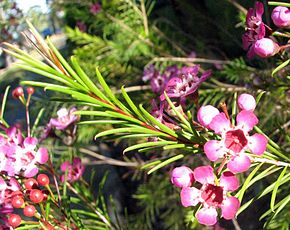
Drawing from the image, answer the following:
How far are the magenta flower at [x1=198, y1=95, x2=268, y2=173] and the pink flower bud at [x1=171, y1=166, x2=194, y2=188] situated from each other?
45 mm

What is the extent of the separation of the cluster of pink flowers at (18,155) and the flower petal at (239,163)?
283mm

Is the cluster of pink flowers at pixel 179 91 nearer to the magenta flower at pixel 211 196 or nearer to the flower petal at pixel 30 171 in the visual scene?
the magenta flower at pixel 211 196

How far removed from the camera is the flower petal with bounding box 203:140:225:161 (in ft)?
1.23

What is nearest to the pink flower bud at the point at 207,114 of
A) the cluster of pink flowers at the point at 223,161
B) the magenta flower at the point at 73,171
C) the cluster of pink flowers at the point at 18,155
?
the cluster of pink flowers at the point at 223,161

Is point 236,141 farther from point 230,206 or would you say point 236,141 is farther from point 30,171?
point 30,171

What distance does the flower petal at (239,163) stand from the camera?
0.37 m

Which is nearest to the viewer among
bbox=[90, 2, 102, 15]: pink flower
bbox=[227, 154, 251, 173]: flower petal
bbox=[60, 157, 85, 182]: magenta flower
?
bbox=[227, 154, 251, 173]: flower petal

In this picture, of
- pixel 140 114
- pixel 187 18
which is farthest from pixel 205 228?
pixel 187 18

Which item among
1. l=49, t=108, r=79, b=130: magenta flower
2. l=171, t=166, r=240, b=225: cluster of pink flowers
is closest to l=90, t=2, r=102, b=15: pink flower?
l=49, t=108, r=79, b=130: magenta flower

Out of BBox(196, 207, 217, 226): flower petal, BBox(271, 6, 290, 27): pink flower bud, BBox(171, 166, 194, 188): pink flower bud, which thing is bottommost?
BBox(196, 207, 217, 226): flower petal

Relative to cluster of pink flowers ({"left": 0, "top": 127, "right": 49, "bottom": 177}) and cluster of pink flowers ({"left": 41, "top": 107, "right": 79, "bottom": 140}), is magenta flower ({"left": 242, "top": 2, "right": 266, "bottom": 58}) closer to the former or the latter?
cluster of pink flowers ({"left": 0, "top": 127, "right": 49, "bottom": 177})

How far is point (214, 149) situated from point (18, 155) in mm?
285

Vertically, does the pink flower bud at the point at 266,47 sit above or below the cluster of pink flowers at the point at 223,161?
above

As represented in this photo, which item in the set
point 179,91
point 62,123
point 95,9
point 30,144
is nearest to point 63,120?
point 62,123
